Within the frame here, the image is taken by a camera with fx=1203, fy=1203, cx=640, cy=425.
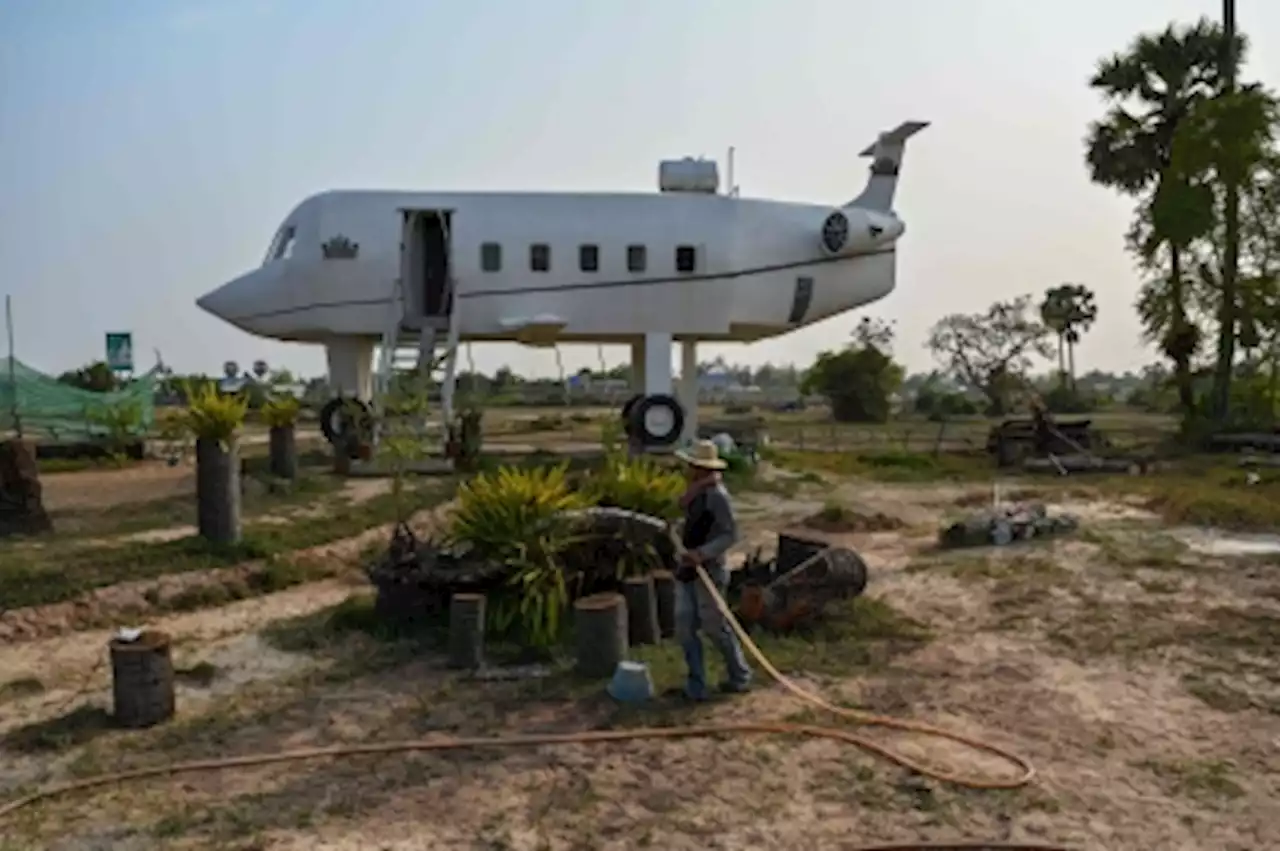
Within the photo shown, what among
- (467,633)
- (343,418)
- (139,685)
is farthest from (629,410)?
(139,685)

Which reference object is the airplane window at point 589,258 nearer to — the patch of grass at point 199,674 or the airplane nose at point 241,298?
the airplane nose at point 241,298

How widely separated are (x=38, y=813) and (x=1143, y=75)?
31443 millimetres

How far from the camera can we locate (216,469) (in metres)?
10.6

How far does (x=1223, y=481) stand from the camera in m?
18.6

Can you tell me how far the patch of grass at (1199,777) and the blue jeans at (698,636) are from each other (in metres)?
2.24

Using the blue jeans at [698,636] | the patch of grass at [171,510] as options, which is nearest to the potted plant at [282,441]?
the patch of grass at [171,510]

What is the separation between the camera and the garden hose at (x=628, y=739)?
5555 millimetres

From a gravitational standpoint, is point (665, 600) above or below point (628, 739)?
above

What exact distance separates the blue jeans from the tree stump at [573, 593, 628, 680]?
58 centimetres

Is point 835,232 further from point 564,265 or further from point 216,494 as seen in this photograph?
point 216,494

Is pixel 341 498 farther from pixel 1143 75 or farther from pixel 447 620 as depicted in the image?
pixel 1143 75

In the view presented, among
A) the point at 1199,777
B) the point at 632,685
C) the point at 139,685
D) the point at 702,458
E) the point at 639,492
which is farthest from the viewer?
the point at 639,492

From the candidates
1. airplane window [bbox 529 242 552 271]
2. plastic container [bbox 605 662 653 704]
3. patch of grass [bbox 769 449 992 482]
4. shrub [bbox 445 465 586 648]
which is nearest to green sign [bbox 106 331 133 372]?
airplane window [bbox 529 242 552 271]

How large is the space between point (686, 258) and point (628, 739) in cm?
1529
